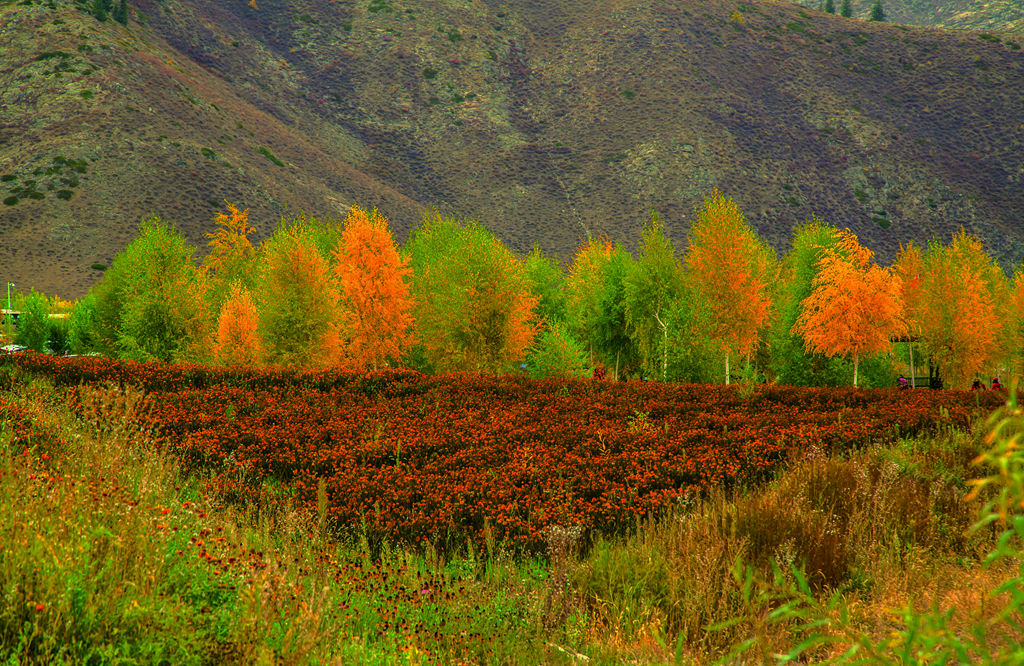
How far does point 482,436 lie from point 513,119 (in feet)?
347

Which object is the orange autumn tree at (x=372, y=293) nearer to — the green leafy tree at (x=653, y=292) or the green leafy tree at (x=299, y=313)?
the green leafy tree at (x=299, y=313)

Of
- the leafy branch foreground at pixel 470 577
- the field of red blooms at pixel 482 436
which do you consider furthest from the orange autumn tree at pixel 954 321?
the leafy branch foreground at pixel 470 577

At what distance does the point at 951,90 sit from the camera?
100562 mm

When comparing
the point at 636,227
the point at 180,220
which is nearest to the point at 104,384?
the point at 180,220

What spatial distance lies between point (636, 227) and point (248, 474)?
259 feet

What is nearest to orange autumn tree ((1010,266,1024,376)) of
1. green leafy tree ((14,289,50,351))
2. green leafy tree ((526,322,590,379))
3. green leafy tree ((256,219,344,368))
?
green leafy tree ((526,322,590,379))

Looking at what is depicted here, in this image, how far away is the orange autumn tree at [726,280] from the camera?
91.1 feet

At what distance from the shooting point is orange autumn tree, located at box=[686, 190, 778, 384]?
2778 cm

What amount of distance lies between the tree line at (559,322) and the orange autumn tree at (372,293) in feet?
0.18

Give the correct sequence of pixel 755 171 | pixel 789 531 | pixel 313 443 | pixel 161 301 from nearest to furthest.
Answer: pixel 789 531 → pixel 313 443 → pixel 161 301 → pixel 755 171

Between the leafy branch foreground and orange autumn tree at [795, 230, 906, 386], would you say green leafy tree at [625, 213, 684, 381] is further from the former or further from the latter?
the leafy branch foreground

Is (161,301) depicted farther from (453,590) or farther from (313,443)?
(453,590)

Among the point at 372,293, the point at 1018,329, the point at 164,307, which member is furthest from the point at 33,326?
the point at 1018,329

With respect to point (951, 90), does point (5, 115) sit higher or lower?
lower
